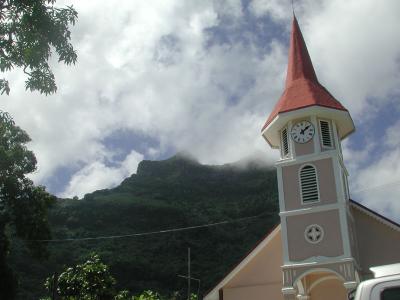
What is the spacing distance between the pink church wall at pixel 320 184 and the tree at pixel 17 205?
44.5 feet

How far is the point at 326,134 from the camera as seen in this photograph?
65.1 feet

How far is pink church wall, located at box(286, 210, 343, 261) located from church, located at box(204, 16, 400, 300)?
0.03 meters

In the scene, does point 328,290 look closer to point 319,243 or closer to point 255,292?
point 319,243

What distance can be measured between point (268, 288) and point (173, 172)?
8436 centimetres

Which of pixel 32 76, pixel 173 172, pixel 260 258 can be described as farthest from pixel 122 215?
pixel 32 76

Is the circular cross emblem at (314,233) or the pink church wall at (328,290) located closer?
the circular cross emblem at (314,233)

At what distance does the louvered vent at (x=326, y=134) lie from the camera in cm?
1961

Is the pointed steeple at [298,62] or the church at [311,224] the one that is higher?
the pointed steeple at [298,62]

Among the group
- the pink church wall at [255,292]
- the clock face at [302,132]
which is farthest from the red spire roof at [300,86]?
the pink church wall at [255,292]

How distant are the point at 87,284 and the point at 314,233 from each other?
16.7 m

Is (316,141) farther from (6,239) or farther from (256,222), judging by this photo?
(256,222)

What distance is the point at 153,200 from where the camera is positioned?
9075 centimetres

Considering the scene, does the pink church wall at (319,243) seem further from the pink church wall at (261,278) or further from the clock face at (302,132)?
the clock face at (302,132)

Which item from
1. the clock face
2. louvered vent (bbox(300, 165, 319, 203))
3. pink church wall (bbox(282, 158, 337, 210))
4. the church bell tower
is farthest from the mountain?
louvered vent (bbox(300, 165, 319, 203))
